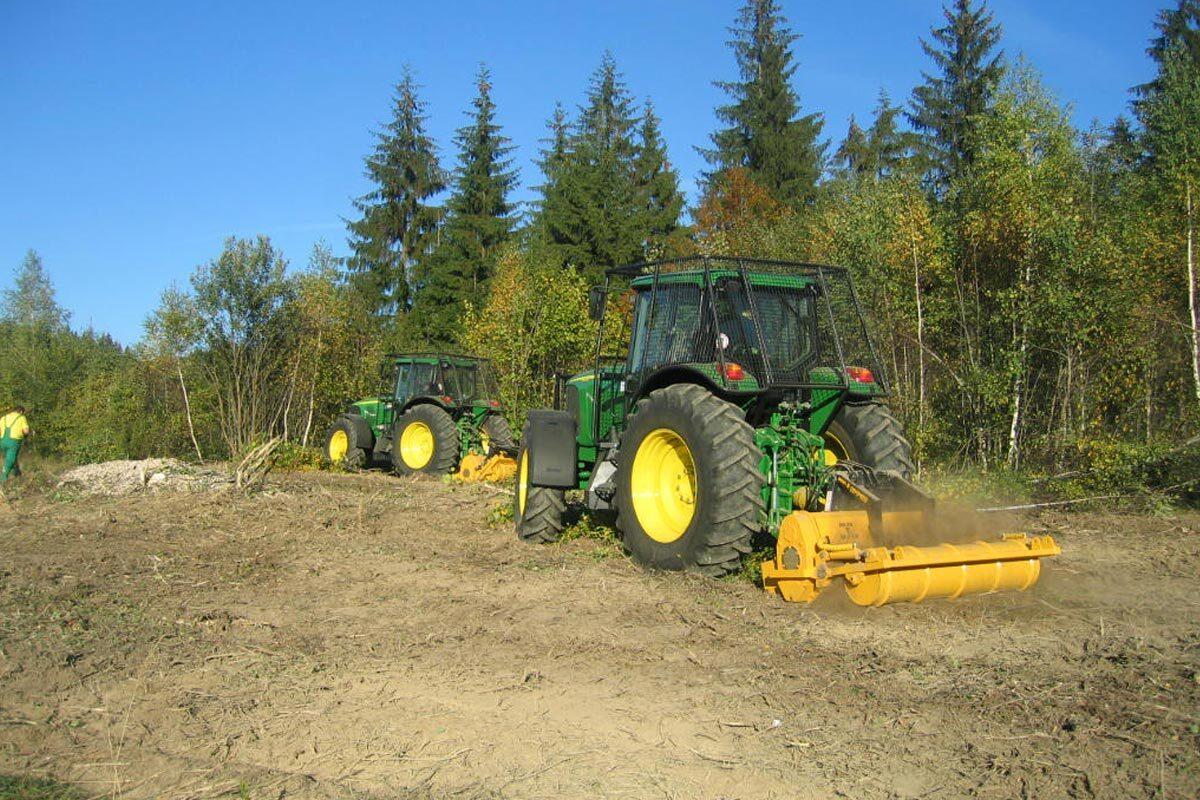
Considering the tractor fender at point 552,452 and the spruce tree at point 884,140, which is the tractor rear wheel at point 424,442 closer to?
the tractor fender at point 552,452

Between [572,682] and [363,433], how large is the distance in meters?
14.7

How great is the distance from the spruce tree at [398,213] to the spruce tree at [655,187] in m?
7.96

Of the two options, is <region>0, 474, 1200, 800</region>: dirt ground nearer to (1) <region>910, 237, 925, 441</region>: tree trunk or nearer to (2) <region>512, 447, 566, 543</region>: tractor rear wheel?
(2) <region>512, 447, 566, 543</region>: tractor rear wheel

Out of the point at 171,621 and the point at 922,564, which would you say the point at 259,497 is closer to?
the point at 171,621

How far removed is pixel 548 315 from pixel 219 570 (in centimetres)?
1350

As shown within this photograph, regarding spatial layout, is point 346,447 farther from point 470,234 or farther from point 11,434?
point 470,234

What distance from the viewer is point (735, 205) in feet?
100

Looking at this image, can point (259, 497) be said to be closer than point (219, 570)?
No

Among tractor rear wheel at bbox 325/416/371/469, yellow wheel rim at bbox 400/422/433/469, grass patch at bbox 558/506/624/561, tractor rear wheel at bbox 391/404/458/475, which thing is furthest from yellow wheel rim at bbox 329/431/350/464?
grass patch at bbox 558/506/624/561

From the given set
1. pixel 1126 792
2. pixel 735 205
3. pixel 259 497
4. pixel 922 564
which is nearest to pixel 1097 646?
pixel 922 564

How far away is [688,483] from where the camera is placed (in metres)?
7.09

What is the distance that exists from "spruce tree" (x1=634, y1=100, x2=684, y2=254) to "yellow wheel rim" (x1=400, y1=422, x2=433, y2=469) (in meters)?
17.9

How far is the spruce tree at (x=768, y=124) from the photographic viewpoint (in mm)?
32188

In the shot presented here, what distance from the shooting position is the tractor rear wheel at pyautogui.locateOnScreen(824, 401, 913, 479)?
7043mm
